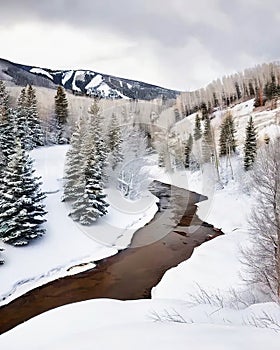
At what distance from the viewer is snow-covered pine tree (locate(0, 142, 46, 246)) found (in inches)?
582

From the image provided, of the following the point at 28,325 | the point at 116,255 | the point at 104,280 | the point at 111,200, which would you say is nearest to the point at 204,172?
the point at 111,200

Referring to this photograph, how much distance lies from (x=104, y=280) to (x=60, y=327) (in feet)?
20.8

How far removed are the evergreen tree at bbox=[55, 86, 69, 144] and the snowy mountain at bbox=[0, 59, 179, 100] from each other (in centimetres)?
2236

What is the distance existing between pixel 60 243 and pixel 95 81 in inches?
3444

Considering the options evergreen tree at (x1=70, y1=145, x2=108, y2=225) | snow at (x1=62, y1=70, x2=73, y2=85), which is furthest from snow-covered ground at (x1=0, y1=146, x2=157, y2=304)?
snow at (x1=62, y1=70, x2=73, y2=85)

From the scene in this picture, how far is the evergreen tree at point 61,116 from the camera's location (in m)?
34.2

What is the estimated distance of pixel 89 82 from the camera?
323 feet

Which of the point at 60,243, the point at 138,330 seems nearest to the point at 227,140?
the point at 60,243

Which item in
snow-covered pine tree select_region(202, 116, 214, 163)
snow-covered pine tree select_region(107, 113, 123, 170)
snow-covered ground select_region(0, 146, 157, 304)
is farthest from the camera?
snow-covered pine tree select_region(202, 116, 214, 163)

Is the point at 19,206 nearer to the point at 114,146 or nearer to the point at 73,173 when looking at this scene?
the point at 73,173

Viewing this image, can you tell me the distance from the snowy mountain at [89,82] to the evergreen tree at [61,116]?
22.4 meters

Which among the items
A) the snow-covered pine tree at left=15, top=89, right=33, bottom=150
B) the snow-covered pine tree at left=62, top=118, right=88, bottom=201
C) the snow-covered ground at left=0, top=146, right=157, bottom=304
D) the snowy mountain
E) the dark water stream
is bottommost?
the dark water stream

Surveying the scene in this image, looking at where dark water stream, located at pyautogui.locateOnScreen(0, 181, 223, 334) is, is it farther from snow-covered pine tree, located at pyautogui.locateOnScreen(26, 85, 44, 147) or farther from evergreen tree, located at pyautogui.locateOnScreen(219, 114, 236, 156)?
evergreen tree, located at pyautogui.locateOnScreen(219, 114, 236, 156)

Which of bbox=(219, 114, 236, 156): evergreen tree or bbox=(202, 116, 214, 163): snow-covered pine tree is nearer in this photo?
bbox=(219, 114, 236, 156): evergreen tree
